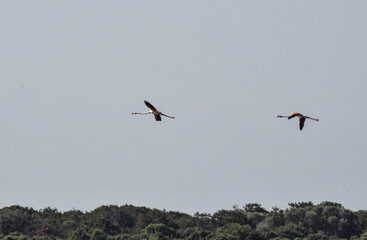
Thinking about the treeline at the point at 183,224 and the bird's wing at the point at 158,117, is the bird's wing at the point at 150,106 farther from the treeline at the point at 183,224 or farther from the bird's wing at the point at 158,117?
the treeline at the point at 183,224

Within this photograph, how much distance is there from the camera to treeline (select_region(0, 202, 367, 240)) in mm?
114688

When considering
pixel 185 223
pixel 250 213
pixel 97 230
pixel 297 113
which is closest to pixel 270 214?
pixel 250 213

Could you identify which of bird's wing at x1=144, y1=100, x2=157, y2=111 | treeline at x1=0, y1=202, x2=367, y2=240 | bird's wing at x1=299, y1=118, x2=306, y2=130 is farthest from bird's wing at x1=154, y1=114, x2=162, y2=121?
treeline at x1=0, y1=202, x2=367, y2=240

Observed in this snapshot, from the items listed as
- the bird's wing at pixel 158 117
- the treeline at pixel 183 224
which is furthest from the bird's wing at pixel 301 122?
the treeline at pixel 183 224

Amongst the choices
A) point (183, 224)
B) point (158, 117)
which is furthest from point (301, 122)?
point (183, 224)

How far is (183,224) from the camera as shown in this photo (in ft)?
411

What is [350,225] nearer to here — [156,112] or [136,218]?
[136,218]

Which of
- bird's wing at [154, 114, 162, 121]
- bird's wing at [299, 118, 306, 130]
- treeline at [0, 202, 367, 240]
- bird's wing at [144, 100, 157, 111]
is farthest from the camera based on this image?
treeline at [0, 202, 367, 240]

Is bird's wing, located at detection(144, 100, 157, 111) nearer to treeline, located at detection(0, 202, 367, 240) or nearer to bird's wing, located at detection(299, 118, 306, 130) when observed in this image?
bird's wing, located at detection(299, 118, 306, 130)

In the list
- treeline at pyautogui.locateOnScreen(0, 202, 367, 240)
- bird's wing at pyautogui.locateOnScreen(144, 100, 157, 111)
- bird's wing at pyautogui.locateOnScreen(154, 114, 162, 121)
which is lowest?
bird's wing at pyautogui.locateOnScreen(154, 114, 162, 121)

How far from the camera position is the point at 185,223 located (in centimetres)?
12531

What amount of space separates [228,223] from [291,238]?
11354mm

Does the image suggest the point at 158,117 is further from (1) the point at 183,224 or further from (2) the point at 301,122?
(1) the point at 183,224

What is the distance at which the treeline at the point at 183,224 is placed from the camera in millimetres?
114688
